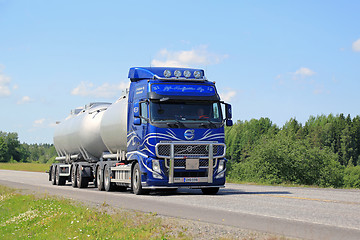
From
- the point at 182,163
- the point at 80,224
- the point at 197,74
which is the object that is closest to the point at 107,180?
the point at 182,163

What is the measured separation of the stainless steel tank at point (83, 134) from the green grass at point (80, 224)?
9.83 meters

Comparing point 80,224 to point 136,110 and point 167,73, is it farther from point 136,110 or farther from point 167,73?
point 167,73

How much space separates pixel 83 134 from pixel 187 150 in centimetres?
1144

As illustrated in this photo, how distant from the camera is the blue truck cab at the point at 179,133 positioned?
19047 mm

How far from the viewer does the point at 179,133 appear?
19062mm

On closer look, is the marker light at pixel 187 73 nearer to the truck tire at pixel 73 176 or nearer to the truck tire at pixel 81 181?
the truck tire at pixel 81 181

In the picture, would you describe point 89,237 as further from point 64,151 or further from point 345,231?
point 64,151

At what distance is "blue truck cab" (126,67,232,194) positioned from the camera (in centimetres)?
1905

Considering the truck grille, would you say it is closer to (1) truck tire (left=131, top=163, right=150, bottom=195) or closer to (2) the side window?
(2) the side window

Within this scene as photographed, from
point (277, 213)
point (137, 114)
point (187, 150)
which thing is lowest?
point (277, 213)

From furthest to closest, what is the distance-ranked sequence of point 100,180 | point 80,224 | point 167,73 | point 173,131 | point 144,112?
point 100,180
point 167,73
point 144,112
point 173,131
point 80,224

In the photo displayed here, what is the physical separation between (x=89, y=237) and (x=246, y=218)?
3393 millimetres

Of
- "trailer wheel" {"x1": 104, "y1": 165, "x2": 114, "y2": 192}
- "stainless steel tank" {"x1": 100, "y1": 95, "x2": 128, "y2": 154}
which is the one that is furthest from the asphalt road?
"trailer wheel" {"x1": 104, "y1": 165, "x2": 114, "y2": 192}

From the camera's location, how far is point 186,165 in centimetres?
1912
